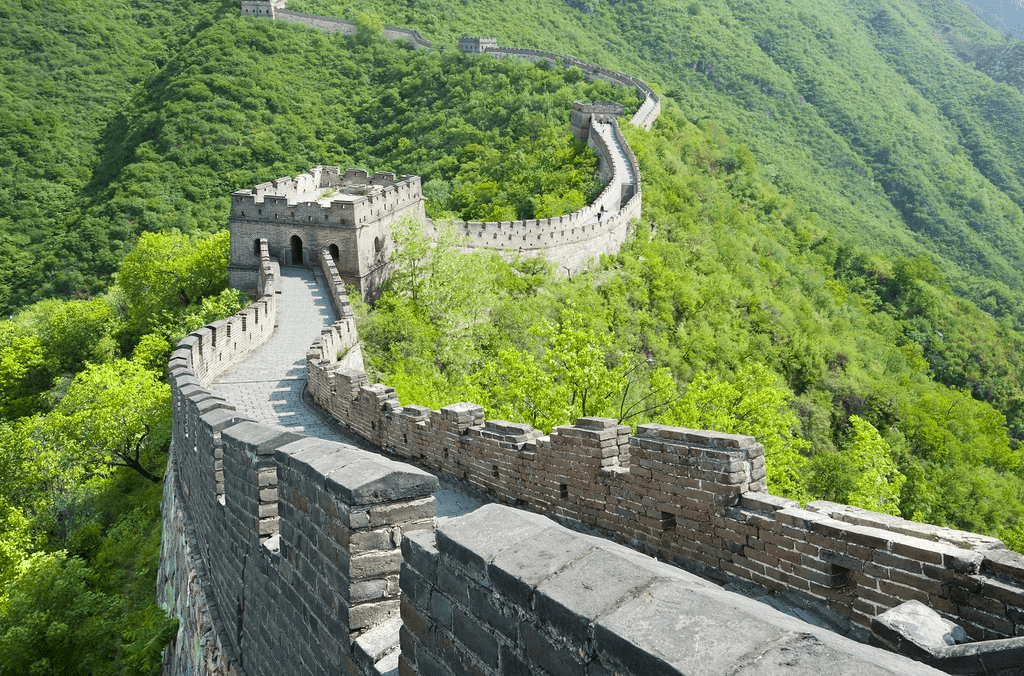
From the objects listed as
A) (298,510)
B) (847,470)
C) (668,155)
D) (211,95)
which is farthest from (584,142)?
(298,510)

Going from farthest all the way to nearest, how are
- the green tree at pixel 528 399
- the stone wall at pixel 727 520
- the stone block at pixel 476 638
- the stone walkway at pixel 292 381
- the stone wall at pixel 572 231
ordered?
the stone wall at pixel 572 231, the green tree at pixel 528 399, the stone walkway at pixel 292 381, the stone wall at pixel 727 520, the stone block at pixel 476 638

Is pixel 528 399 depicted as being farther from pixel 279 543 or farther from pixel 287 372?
pixel 279 543

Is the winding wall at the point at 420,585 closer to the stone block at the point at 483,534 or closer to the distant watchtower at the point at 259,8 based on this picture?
the stone block at the point at 483,534

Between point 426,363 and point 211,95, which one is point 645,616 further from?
point 211,95

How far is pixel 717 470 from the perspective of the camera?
6.28 metres

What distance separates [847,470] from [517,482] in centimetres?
1557

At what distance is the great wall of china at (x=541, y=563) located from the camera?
232 centimetres

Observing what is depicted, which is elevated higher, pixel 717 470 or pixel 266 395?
pixel 717 470

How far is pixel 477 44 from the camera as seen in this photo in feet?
252

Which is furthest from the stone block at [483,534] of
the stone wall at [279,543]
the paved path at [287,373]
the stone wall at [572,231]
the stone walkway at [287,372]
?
the stone wall at [572,231]

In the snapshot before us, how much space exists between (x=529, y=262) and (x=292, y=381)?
60.8 feet

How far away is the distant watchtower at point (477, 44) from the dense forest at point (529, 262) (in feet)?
10.9

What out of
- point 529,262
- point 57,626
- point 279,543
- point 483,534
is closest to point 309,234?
point 529,262

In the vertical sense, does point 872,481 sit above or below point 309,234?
below
